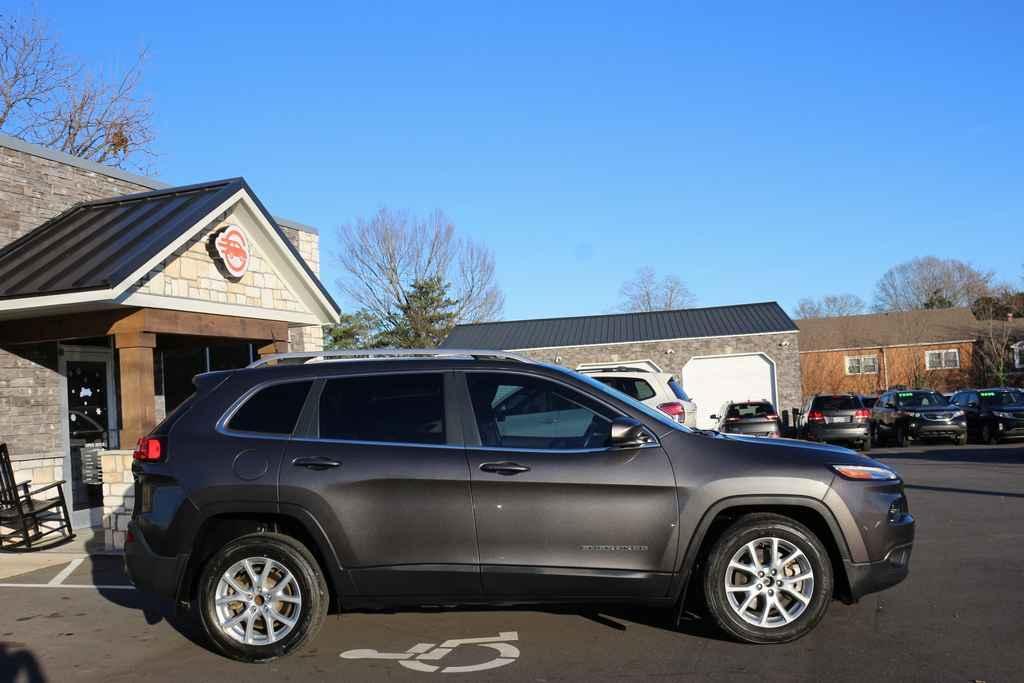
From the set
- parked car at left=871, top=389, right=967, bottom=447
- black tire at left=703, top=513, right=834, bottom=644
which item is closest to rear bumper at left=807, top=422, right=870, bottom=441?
parked car at left=871, top=389, right=967, bottom=447

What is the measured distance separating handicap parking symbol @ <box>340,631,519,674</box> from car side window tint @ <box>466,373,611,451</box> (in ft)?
4.23

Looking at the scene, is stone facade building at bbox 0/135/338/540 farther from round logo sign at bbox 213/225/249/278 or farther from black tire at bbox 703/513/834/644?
black tire at bbox 703/513/834/644

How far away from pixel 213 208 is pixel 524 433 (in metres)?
7.30

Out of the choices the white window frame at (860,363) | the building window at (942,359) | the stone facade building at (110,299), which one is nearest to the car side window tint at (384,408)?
the stone facade building at (110,299)

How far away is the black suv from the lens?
5.62 m

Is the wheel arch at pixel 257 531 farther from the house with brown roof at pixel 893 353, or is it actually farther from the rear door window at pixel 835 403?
the house with brown roof at pixel 893 353

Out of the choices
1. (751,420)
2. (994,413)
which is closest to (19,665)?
(751,420)

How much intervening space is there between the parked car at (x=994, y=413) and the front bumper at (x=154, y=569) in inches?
886

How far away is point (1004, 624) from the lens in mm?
5879

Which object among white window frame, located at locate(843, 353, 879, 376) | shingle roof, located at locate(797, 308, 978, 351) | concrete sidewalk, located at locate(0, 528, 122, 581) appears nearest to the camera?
concrete sidewalk, located at locate(0, 528, 122, 581)

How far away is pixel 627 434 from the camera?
18.5 feet

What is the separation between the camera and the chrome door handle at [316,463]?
5.78m

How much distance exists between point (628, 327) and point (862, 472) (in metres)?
32.7

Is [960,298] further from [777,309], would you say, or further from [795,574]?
[795,574]
